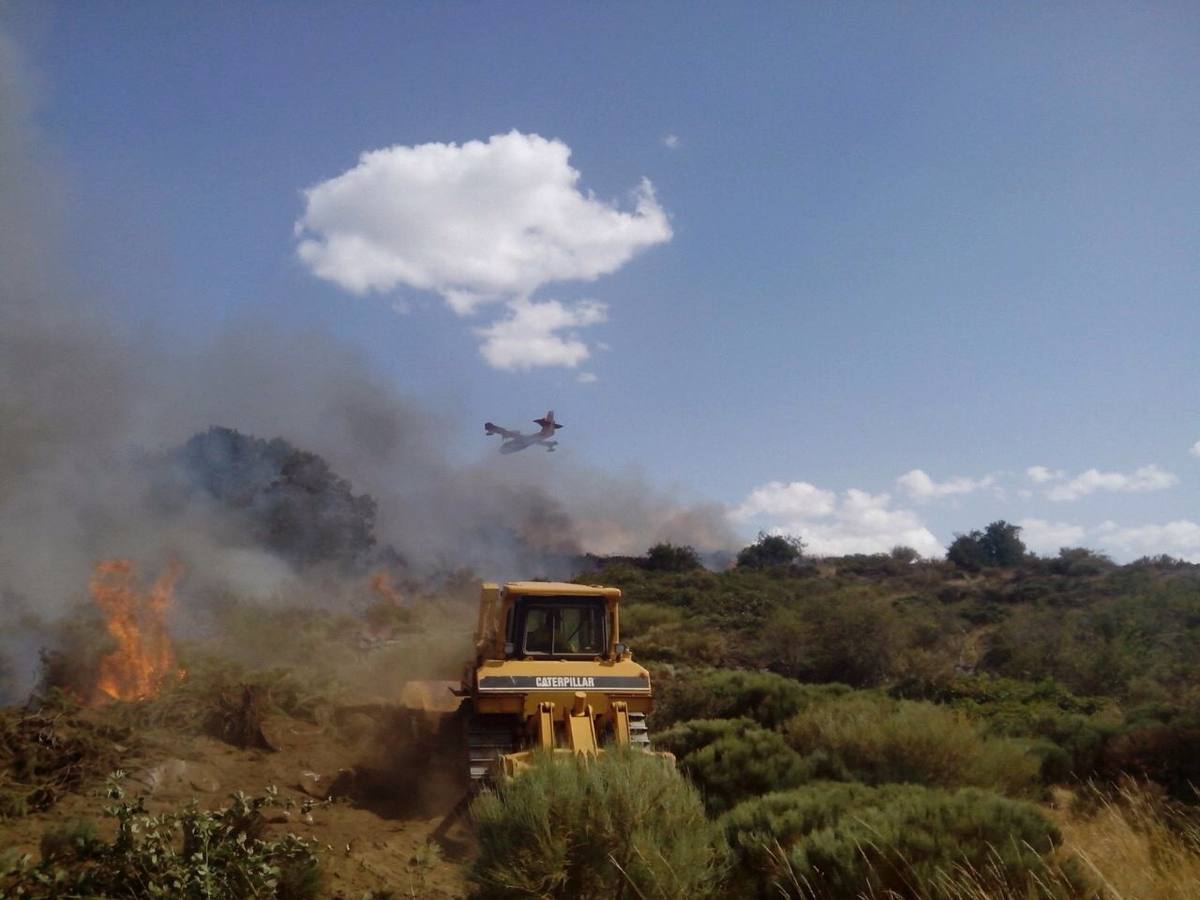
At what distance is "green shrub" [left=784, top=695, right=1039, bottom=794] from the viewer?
970 cm

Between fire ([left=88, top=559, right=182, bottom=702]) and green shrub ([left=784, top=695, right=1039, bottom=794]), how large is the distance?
9.45 meters

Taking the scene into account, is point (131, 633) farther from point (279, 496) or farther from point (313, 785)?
point (279, 496)

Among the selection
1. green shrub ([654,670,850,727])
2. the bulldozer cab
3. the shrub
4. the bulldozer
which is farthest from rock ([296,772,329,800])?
the shrub

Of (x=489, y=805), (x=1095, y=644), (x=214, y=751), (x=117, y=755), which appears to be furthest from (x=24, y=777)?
(x=1095, y=644)

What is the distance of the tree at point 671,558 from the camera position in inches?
1834

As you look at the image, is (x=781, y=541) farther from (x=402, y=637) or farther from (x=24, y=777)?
(x=24, y=777)

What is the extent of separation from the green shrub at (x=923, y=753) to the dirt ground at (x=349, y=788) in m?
4.34

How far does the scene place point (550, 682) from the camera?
10711mm

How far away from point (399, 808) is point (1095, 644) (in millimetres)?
19485

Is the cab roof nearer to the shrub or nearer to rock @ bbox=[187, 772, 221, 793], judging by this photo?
rock @ bbox=[187, 772, 221, 793]

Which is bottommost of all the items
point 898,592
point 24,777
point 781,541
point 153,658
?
point 24,777

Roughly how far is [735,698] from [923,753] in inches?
198

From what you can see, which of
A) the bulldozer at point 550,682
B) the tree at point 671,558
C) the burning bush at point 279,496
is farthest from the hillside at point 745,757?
the tree at point 671,558

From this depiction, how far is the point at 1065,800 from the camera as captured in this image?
1059 centimetres
